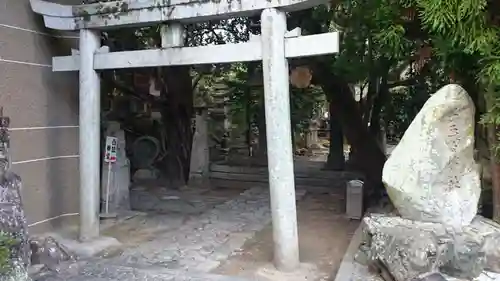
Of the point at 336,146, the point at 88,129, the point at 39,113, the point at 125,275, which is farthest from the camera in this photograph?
the point at 336,146

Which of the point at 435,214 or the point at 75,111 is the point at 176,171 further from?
the point at 435,214

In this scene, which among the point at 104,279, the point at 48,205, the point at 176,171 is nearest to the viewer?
the point at 104,279

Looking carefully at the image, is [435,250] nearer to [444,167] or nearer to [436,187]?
[436,187]

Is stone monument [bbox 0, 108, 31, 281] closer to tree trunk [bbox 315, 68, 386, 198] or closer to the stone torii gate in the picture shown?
the stone torii gate

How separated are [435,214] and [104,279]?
324cm

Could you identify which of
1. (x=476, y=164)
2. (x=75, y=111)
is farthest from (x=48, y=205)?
(x=476, y=164)

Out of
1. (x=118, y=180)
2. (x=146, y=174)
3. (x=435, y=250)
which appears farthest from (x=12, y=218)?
(x=146, y=174)

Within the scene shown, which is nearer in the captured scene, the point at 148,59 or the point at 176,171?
the point at 148,59

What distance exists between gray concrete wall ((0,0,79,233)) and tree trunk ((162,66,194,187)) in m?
4.19

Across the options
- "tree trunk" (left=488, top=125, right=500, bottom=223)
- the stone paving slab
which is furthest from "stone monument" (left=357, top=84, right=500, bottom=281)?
the stone paving slab

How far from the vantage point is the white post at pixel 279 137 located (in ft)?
15.4

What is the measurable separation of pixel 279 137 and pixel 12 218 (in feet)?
8.38

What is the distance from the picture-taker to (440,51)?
14.3 feet

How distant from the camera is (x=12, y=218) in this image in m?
3.90
